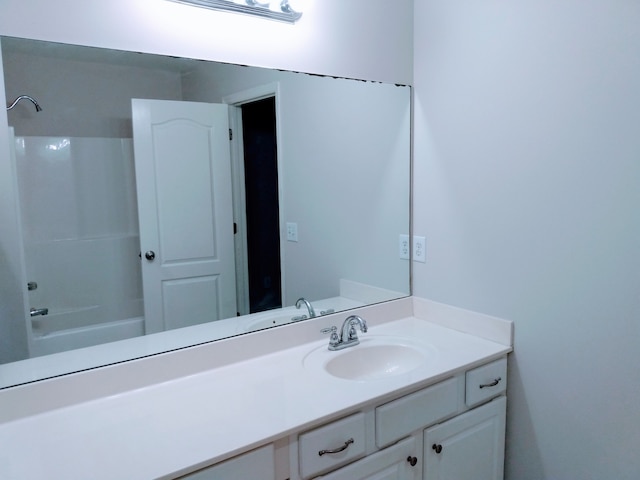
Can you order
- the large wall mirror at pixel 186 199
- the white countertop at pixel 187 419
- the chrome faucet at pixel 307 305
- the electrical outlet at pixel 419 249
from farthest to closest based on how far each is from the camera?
the electrical outlet at pixel 419 249 < the chrome faucet at pixel 307 305 < the large wall mirror at pixel 186 199 < the white countertop at pixel 187 419

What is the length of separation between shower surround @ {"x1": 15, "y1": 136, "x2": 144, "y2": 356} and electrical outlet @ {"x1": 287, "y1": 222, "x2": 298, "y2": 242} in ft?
1.99

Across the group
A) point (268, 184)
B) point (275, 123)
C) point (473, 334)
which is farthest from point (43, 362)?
point (473, 334)

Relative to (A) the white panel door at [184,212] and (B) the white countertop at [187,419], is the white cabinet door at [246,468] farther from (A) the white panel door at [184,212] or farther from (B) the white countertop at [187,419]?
(A) the white panel door at [184,212]

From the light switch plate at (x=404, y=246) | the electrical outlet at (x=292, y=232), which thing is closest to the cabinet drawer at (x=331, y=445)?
the electrical outlet at (x=292, y=232)

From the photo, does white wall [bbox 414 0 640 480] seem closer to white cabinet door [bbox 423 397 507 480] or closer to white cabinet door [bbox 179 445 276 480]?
white cabinet door [bbox 423 397 507 480]

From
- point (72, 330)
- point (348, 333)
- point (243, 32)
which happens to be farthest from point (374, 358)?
point (243, 32)

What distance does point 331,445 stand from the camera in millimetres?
1243

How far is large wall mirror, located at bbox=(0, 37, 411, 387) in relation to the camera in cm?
131

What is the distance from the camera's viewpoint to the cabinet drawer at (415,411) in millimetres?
1363

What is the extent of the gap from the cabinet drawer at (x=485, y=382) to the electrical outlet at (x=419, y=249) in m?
0.54

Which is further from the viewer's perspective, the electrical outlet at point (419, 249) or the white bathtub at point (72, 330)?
the electrical outlet at point (419, 249)

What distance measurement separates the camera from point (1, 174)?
1.24 metres

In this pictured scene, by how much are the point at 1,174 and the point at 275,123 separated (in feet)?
3.05

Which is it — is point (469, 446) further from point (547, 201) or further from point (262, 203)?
point (262, 203)
